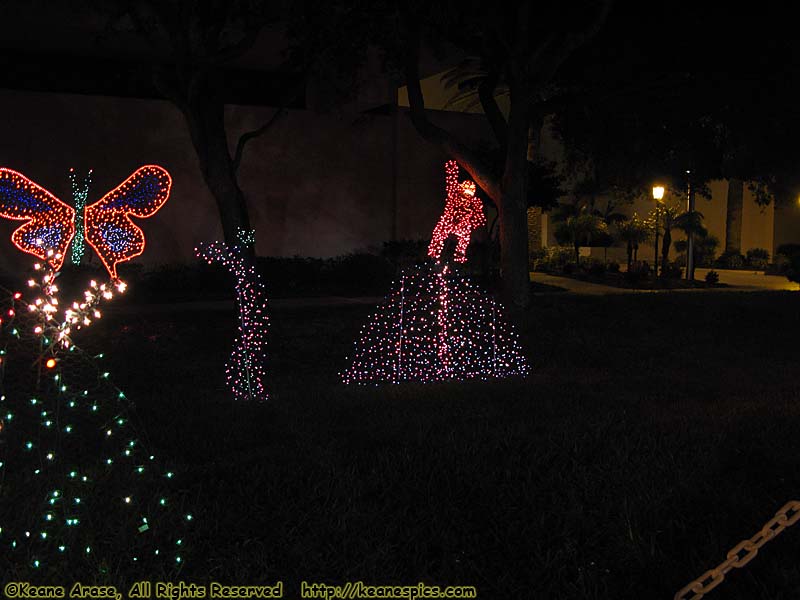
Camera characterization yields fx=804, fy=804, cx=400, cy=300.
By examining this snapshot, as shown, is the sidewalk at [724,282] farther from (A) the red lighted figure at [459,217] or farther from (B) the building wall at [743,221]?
(A) the red lighted figure at [459,217]

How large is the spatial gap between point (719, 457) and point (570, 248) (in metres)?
23.3

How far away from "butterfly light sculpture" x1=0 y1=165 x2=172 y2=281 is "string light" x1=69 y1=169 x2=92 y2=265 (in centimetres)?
91

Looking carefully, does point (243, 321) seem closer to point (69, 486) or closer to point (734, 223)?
point (69, 486)

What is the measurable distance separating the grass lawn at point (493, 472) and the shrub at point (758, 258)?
20.4 meters

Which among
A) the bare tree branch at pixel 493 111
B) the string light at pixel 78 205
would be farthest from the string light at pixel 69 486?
the bare tree branch at pixel 493 111

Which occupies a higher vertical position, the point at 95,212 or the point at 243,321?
the point at 95,212

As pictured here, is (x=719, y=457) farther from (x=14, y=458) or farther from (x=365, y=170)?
(x=365, y=170)

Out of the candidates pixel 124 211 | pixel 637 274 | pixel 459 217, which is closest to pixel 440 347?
pixel 459 217

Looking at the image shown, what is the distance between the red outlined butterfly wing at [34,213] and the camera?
12828mm

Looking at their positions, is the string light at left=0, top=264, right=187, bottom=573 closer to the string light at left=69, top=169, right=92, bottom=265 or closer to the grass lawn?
the grass lawn

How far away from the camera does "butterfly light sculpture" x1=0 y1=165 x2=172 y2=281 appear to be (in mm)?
12953

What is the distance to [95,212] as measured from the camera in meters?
13.6

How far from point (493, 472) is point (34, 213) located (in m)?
10.8

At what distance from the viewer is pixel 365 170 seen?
1942cm
